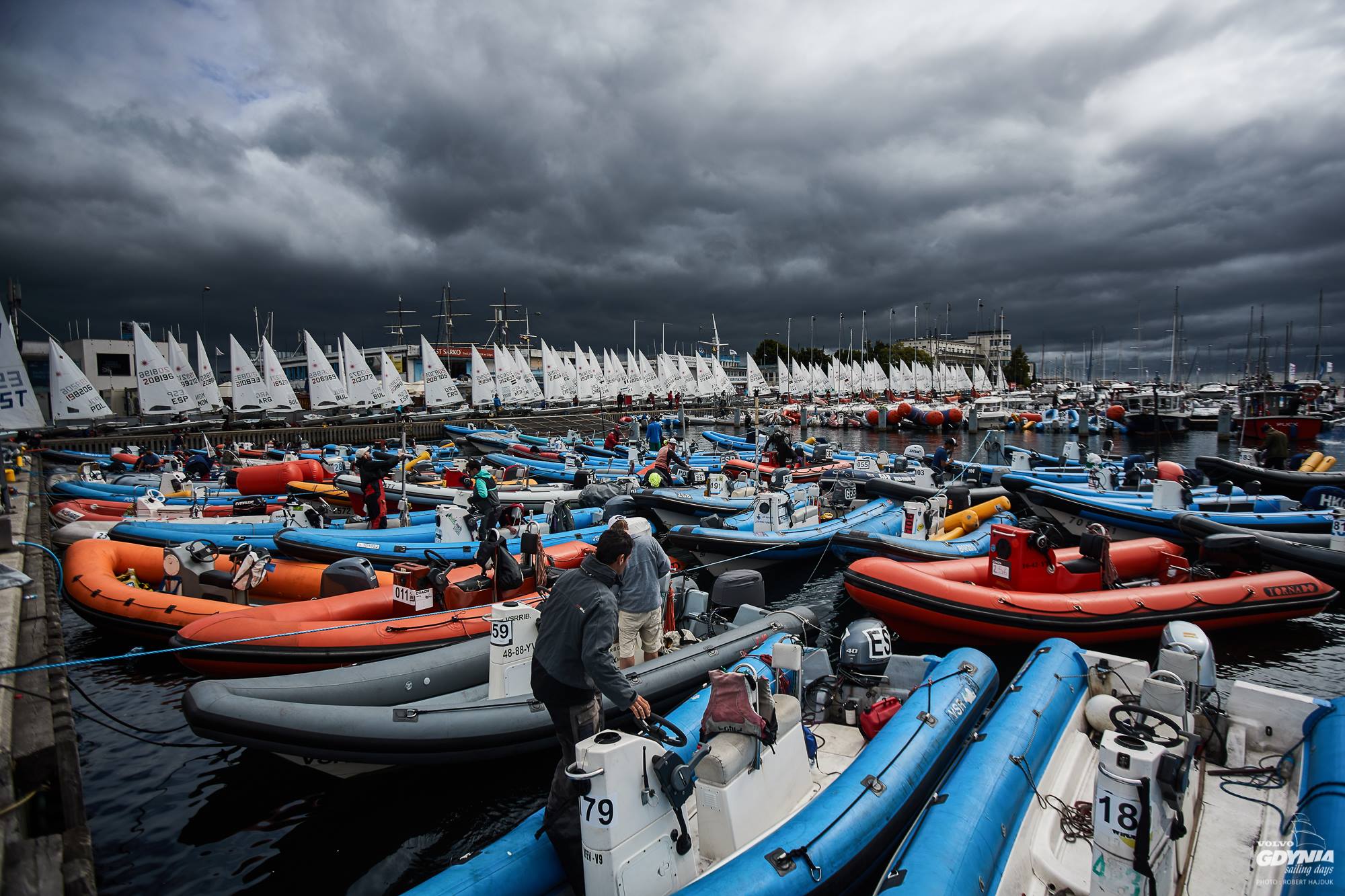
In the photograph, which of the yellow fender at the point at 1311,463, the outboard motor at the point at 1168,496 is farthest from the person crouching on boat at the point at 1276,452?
the outboard motor at the point at 1168,496

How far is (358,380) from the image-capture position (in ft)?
124

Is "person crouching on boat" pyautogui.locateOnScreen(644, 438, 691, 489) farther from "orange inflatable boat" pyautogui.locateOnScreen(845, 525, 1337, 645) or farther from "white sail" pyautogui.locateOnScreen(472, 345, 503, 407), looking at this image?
"white sail" pyautogui.locateOnScreen(472, 345, 503, 407)

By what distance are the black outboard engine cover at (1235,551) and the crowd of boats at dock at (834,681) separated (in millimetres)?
36

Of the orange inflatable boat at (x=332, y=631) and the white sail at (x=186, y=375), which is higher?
the white sail at (x=186, y=375)

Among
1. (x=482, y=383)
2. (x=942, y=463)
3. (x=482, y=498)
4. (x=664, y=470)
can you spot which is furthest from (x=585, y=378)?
(x=482, y=498)

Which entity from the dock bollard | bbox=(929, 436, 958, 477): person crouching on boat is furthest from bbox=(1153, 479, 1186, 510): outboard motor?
the dock bollard

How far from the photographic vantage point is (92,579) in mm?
8289

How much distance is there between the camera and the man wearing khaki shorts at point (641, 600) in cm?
581

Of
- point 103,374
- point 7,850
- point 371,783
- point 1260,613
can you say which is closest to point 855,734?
point 371,783

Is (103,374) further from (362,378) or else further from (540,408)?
(540,408)

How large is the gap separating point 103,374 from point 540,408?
32.1 m

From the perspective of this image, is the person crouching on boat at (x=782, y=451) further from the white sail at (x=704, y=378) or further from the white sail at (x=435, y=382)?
the white sail at (x=704, y=378)

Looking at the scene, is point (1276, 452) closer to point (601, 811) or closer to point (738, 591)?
point (738, 591)

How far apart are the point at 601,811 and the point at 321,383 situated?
1538 inches
